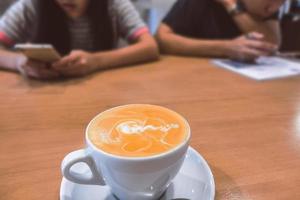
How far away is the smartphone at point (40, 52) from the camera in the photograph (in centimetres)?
77

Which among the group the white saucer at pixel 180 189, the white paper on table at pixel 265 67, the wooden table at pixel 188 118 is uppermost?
the white saucer at pixel 180 189

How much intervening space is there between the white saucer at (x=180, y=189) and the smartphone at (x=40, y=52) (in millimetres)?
472

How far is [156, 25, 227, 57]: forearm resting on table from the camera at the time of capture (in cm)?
109

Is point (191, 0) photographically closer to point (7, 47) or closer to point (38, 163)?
point (7, 47)

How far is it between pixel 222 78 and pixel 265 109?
0.22 meters

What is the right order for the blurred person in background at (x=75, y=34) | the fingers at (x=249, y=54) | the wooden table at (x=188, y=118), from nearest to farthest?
the wooden table at (x=188, y=118)
the blurred person in background at (x=75, y=34)
the fingers at (x=249, y=54)

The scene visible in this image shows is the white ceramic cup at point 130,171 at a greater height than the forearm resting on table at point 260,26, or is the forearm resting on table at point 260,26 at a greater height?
the white ceramic cup at point 130,171

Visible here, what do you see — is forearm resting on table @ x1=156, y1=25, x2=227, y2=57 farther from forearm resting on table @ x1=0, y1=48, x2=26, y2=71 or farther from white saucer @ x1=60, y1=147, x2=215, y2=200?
white saucer @ x1=60, y1=147, x2=215, y2=200

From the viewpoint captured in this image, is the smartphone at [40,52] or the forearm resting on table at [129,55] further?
the forearm resting on table at [129,55]

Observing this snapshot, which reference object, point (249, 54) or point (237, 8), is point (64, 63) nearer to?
point (249, 54)

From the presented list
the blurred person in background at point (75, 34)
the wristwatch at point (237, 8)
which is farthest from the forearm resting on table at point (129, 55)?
the wristwatch at point (237, 8)

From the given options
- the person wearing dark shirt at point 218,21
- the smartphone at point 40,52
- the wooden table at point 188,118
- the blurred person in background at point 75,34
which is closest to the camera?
the wooden table at point 188,118

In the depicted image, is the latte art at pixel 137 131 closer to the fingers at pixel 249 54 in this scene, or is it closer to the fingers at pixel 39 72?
the fingers at pixel 39 72

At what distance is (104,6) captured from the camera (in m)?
1.19
